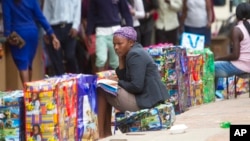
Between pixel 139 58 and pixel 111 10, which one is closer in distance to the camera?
pixel 139 58

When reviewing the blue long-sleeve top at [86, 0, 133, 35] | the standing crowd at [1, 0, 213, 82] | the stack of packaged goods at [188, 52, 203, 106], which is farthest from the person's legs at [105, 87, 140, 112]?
the blue long-sleeve top at [86, 0, 133, 35]

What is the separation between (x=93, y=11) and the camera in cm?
1580

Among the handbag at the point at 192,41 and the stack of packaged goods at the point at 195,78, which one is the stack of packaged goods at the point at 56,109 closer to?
the stack of packaged goods at the point at 195,78

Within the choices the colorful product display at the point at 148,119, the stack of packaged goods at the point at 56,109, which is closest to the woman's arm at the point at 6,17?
the colorful product display at the point at 148,119

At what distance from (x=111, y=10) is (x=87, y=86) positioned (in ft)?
16.8

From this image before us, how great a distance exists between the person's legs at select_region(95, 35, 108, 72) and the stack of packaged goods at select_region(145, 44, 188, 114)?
1.87m

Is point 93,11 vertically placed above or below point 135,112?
above

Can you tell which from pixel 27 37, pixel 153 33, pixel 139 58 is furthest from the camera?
pixel 153 33

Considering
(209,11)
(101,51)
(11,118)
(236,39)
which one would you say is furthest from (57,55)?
(11,118)

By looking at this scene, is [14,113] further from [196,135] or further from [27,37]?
[27,37]

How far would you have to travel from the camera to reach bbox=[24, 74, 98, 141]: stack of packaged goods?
9891 mm

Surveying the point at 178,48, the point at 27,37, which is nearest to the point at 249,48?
the point at 178,48

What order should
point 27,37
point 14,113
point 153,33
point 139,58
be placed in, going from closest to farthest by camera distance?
point 14,113 → point 139,58 → point 27,37 → point 153,33

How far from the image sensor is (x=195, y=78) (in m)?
14.8
